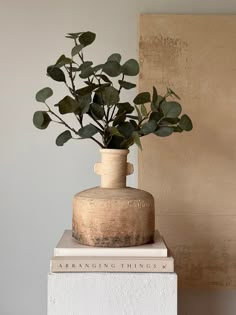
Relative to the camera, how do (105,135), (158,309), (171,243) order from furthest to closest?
1. (171,243)
2. (105,135)
3. (158,309)

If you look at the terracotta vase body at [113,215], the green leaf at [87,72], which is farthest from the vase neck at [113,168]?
the green leaf at [87,72]

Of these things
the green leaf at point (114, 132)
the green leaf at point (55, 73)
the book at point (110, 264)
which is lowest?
the book at point (110, 264)

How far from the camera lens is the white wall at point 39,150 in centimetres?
157

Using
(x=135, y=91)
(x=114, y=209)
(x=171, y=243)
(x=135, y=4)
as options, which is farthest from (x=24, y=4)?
(x=171, y=243)

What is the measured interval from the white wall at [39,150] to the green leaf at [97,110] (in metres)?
0.38

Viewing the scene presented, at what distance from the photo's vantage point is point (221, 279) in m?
1.55

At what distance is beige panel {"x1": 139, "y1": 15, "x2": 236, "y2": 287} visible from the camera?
1554 mm

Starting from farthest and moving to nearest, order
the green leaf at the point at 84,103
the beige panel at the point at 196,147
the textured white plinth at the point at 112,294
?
the beige panel at the point at 196,147, the green leaf at the point at 84,103, the textured white plinth at the point at 112,294

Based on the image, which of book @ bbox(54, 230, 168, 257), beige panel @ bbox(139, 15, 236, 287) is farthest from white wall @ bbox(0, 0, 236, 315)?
book @ bbox(54, 230, 168, 257)

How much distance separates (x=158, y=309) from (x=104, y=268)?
0.54ft

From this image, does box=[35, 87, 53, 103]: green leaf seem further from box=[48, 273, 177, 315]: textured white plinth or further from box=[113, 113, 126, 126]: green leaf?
box=[48, 273, 177, 315]: textured white plinth

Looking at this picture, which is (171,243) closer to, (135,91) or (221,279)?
(221,279)

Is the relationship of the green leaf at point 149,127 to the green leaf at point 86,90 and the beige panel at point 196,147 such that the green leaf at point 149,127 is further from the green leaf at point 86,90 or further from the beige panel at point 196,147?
the beige panel at point 196,147

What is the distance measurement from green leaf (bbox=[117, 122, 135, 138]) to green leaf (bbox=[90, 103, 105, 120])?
59 mm
